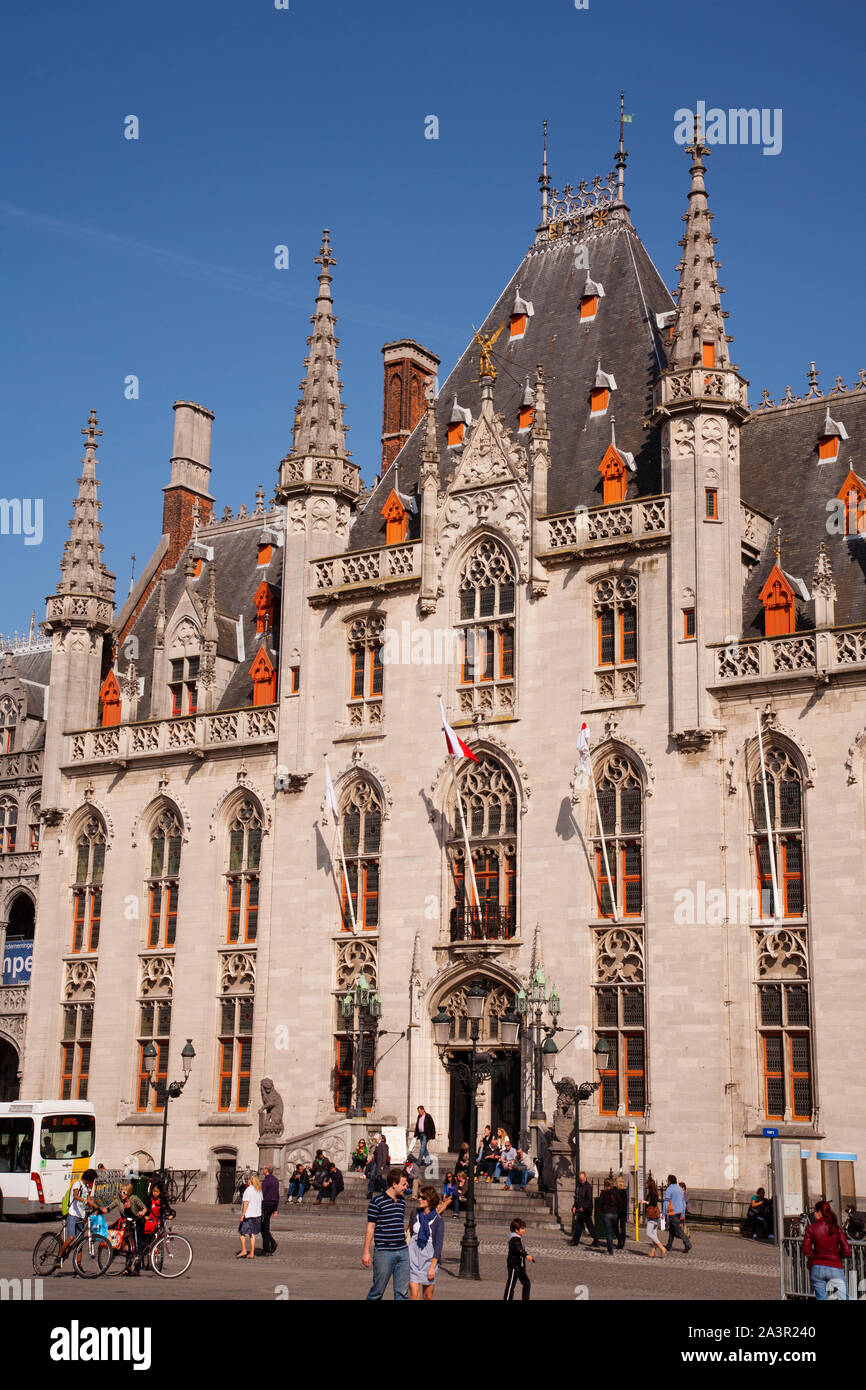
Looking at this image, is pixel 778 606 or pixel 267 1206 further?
pixel 778 606

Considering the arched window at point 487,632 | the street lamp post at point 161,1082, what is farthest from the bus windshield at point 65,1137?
the arched window at point 487,632

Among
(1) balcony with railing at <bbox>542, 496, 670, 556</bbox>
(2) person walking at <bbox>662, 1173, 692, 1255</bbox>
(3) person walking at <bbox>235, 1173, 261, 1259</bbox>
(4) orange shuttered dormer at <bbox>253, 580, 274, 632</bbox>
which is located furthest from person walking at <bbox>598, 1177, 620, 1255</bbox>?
(4) orange shuttered dormer at <bbox>253, 580, 274, 632</bbox>

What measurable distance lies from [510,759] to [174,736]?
1294 centimetres

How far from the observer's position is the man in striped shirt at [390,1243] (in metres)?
17.2

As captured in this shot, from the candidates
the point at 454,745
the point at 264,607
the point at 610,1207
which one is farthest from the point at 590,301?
the point at 610,1207

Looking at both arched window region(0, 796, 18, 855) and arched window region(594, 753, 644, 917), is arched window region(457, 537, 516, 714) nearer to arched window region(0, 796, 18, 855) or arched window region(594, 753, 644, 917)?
arched window region(594, 753, 644, 917)

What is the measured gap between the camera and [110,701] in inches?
2126

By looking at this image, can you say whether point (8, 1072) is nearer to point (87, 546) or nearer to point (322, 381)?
point (87, 546)

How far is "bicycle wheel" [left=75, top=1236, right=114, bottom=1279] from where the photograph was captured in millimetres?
24109

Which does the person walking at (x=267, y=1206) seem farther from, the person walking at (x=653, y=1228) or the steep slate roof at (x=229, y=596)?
the steep slate roof at (x=229, y=596)

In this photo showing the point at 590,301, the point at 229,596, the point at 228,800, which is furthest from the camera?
the point at 229,596

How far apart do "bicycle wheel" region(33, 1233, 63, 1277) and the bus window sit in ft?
42.6
